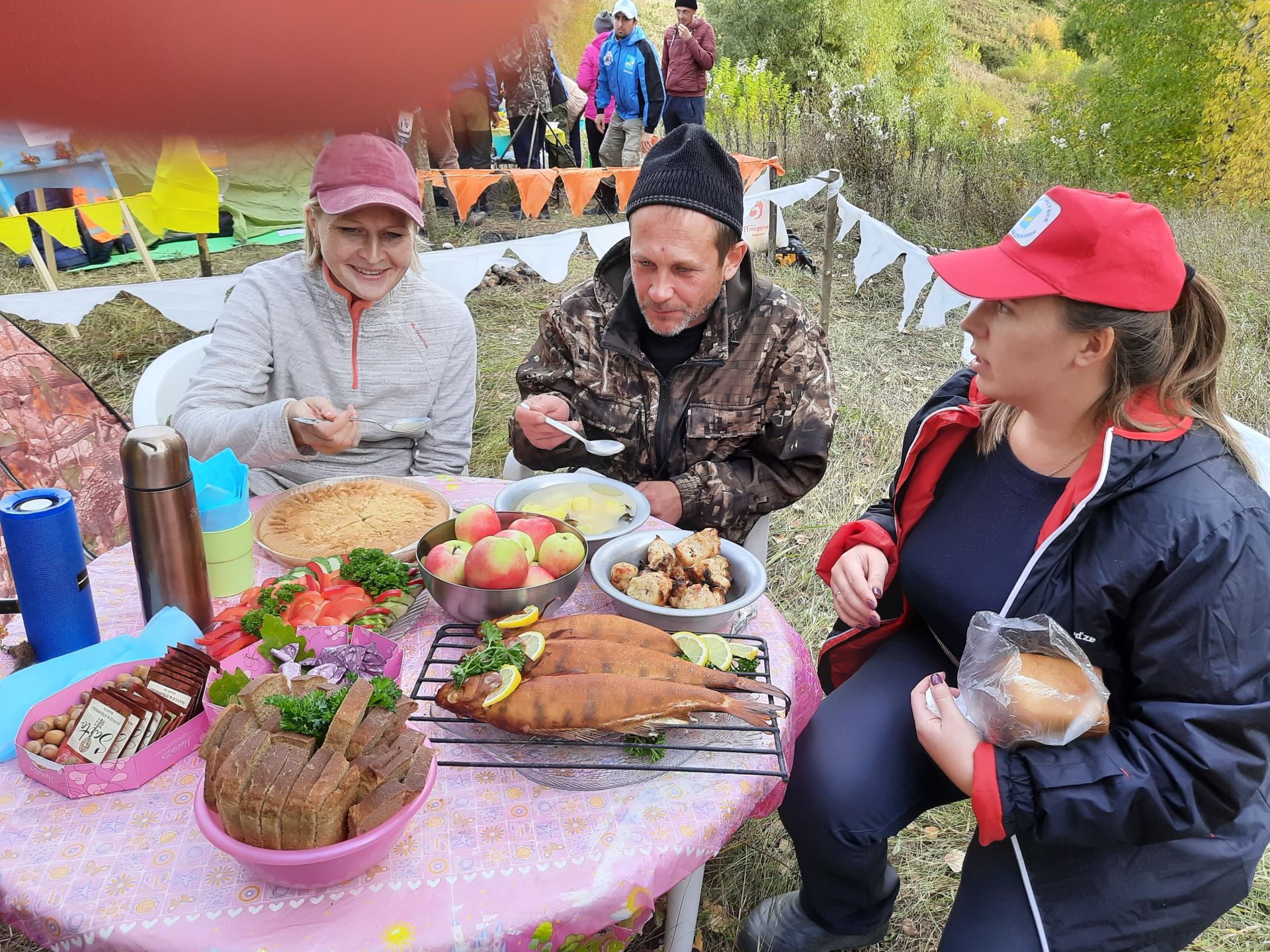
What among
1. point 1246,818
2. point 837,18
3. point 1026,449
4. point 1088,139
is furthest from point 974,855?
point 837,18

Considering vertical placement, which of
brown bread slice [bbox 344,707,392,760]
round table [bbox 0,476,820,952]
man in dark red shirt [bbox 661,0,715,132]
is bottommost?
round table [bbox 0,476,820,952]

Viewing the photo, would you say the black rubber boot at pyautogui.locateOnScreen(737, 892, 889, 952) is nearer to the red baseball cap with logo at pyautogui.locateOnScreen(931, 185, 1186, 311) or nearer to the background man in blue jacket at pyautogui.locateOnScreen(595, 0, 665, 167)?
the red baseball cap with logo at pyautogui.locateOnScreen(931, 185, 1186, 311)

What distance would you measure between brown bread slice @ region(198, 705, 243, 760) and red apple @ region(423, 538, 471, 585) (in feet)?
1.71

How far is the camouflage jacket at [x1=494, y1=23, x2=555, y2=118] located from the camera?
1.06ft

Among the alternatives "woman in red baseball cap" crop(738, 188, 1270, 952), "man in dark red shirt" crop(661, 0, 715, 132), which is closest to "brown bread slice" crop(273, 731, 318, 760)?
"woman in red baseball cap" crop(738, 188, 1270, 952)

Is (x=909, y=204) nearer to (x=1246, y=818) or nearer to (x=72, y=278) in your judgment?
(x=72, y=278)

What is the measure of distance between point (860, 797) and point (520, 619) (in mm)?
1054

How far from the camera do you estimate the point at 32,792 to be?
1358 mm

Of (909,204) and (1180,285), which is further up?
(1180,285)

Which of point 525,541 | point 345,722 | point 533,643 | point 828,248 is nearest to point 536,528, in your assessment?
point 525,541

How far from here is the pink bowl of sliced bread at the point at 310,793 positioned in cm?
114

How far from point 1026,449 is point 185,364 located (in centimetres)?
293

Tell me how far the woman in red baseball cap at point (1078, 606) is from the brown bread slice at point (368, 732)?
3.82 feet

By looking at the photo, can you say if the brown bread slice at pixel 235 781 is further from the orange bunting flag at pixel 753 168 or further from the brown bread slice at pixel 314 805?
the orange bunting flag at pixel 753 168
